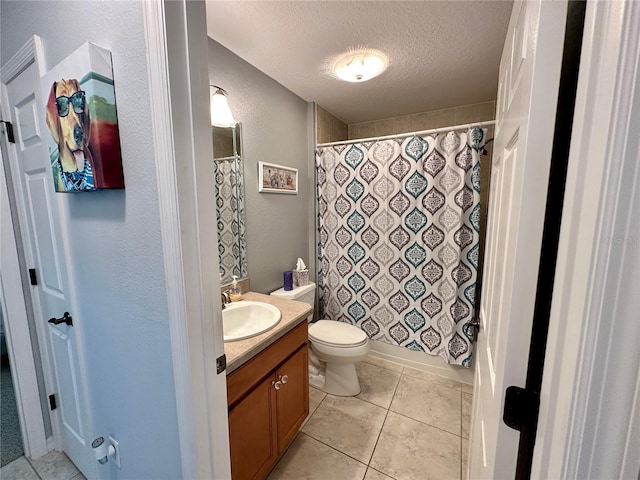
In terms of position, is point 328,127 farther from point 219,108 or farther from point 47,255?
point 47,255

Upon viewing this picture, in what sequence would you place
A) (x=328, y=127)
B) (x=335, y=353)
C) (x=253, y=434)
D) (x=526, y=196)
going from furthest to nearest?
(x=328, y=127) < (x=335, y=353) < (x=253, y=434) < (x=526, y=196)

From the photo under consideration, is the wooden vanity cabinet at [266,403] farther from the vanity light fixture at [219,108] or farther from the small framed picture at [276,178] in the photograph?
the vanity light fixture at [219,108]

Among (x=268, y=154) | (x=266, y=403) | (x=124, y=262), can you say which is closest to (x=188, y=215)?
(x=124, y=262)

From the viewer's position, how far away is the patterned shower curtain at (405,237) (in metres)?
1.95

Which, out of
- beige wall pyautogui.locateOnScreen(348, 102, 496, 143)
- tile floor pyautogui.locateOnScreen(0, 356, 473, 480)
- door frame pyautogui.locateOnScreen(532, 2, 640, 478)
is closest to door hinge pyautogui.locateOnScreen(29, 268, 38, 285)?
tile floor pyautogui.locateOnScreen(0, 356, 473, 480)

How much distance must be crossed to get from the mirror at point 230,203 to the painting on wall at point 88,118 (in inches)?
31.9

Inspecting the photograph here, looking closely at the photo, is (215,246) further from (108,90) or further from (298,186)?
(298,186)

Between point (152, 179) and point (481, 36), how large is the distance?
1.87 metres

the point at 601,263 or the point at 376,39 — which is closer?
the point at 601,263

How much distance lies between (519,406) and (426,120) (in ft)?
8.96

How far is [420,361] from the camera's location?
2303 millimetres

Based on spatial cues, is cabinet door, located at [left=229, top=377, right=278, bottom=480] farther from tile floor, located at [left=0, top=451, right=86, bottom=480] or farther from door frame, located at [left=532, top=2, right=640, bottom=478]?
door frame, located at [left=532, top=2, right=640, bottom=478]

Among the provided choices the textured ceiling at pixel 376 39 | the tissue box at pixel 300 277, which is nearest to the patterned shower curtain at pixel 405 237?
the tissue box at pixel 300 277

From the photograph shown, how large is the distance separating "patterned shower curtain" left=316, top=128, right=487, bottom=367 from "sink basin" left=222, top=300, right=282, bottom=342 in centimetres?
108
